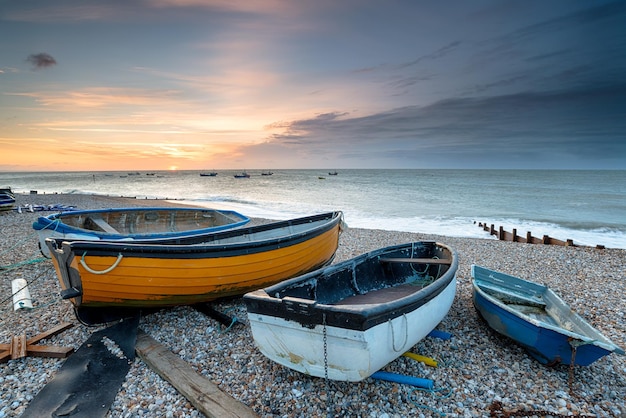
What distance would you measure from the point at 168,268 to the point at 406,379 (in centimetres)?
378

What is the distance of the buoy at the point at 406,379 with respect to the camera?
149 inches

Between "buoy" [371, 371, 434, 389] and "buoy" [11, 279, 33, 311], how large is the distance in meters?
6.56

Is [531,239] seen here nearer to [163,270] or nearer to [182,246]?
[182,246]

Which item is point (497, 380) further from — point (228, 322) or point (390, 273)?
point (228, 322)

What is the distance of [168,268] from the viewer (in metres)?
4.93

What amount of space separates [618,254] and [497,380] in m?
10.5

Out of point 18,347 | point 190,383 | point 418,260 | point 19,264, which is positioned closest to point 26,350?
point 18,347

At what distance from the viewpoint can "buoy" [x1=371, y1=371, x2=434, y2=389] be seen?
3.78 meters

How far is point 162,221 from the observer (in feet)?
33.5

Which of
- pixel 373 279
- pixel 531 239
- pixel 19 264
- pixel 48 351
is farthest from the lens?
pixel 531 239

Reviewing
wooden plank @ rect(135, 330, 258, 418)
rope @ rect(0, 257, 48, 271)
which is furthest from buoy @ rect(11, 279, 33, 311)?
wooden plank @ rect(135, 330, 258, 418)

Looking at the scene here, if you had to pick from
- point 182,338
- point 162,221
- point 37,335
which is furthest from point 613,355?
point 162,221

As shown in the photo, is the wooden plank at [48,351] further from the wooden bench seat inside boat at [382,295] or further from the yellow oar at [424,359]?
the yellow oar at [424,359]

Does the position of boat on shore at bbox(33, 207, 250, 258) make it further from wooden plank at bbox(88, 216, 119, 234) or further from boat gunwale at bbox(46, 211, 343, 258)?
boat gunwale at bbox(46, 211, 343, 258)
